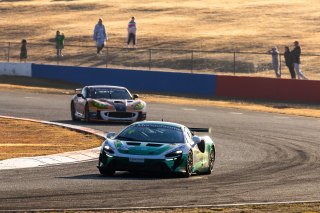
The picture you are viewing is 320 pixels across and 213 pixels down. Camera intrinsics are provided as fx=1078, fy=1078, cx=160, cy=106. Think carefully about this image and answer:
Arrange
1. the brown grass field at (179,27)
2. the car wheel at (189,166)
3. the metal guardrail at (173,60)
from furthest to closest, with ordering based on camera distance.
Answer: the brown grass field at (179,27) < the metal guardrail at (173,60) < the car wheel at (189,166)

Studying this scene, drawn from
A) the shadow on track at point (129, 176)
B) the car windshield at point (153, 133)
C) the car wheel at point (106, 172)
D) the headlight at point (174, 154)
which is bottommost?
the shadow on track at point (129, 176)

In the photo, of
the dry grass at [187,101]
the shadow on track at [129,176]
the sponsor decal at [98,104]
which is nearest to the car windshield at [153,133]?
the shadow on track at [129,176]

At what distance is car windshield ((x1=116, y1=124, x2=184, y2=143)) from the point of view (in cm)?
2100

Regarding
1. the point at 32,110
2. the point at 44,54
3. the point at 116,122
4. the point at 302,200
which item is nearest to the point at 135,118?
the point at 116,122

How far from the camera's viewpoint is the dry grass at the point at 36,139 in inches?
1004

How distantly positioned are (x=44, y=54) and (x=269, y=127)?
2950 cm

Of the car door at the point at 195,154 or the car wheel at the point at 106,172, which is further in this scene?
the car door at the point at 195,154

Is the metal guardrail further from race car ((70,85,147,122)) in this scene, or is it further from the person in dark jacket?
race car ((70,85,147,122))

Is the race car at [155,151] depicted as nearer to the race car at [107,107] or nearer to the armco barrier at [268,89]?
the race car at [107,107]

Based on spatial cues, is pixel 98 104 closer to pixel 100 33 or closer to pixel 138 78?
pixel 138 78

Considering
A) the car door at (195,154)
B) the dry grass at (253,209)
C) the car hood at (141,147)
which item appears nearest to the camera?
the dry grass at (253,209)

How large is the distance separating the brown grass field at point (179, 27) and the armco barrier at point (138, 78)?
3.36 meters

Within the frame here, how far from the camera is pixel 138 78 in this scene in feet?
171

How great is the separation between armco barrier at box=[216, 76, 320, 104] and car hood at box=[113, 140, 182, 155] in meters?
25.7
